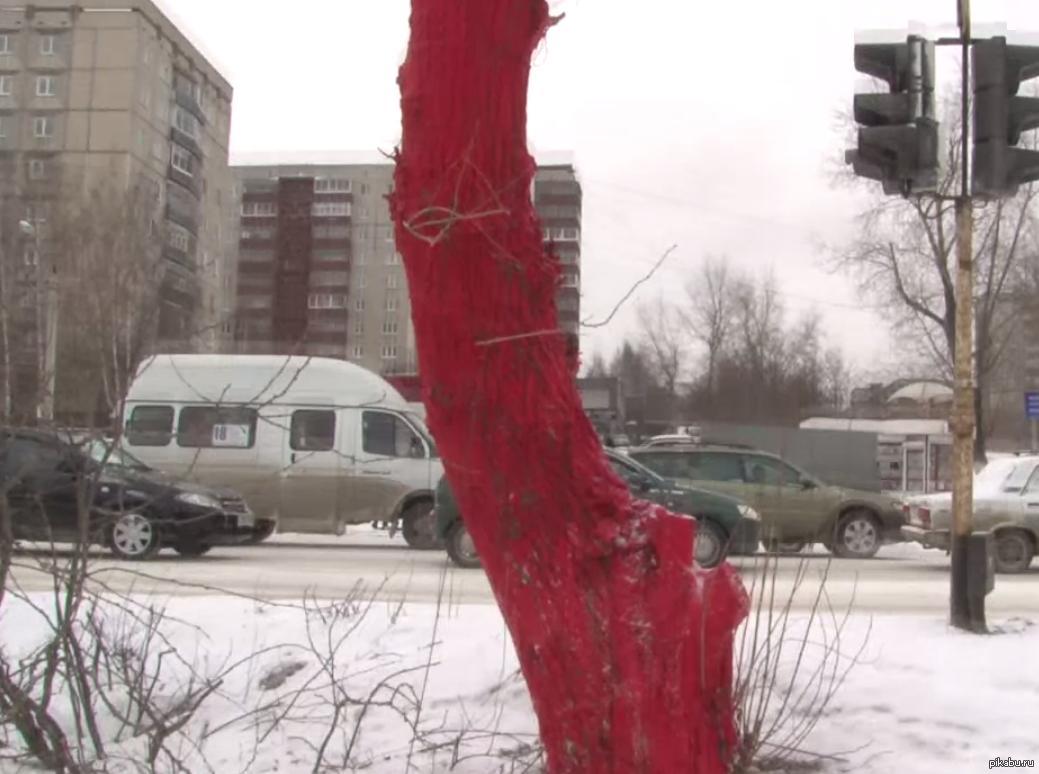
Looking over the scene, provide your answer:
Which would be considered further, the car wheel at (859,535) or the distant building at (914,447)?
the distant building at (914,447)

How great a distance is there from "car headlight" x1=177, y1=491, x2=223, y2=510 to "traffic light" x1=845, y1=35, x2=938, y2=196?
815 cm

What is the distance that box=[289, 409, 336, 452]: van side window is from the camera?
51.2 feet

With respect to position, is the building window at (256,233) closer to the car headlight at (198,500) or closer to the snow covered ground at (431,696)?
the car headlight at (198,500)

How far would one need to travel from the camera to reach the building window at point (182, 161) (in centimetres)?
3506

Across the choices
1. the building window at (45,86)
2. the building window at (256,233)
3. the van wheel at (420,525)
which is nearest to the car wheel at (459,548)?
the van wheel at (420,525)

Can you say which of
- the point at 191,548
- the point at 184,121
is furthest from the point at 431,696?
the point at 184,121

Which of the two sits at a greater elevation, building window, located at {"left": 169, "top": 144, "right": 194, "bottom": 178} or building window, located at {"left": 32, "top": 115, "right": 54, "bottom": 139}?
building window, located at {"left": 32, "top": 115, "right": 54, "bottom": 139}

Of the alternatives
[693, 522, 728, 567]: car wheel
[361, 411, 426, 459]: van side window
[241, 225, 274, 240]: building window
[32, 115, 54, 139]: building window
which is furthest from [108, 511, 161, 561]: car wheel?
[32, 115, 54, 139]: building window

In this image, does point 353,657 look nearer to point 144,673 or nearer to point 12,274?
point 144,673

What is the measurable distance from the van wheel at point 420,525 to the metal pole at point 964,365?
31.4 ft

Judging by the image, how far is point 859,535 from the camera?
15.9m

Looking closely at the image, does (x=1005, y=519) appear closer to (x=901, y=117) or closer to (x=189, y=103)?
(x=901, y=117)

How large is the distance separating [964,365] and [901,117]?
1536mm

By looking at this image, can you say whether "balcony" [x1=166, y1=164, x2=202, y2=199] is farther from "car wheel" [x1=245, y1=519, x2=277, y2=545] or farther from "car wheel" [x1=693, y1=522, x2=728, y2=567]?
"car wheel" [x1=693, y1=522, x2=728, y2=567]
